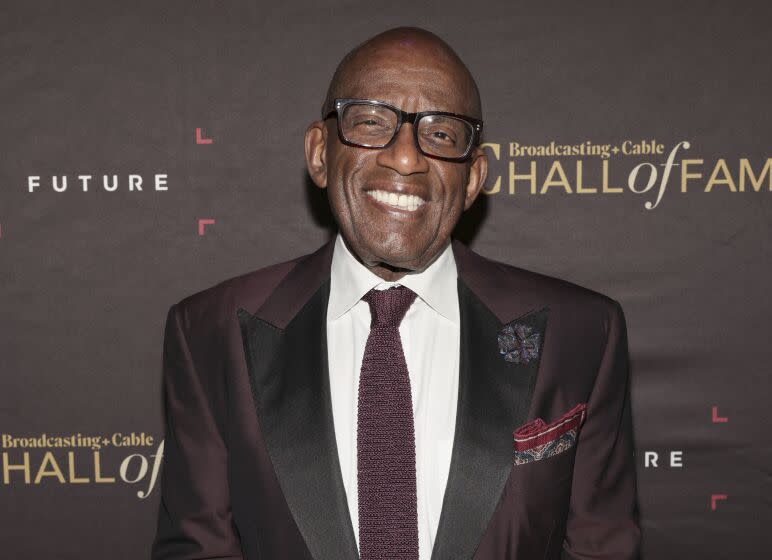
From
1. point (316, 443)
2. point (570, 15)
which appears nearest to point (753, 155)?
point (570, 15)

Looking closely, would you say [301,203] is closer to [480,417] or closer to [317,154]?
[317,154]

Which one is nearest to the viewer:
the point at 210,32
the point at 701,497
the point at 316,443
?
the point at 316,443

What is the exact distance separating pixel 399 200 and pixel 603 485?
2.02 feet

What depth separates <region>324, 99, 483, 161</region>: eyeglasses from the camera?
1.10m

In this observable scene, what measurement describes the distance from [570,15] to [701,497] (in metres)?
1.32

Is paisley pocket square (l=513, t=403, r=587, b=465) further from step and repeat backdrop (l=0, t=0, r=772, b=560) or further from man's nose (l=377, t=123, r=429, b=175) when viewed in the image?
step and repeat backdrop (l=0, t=0, r=772, b=560)

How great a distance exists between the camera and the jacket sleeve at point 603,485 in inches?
50.1

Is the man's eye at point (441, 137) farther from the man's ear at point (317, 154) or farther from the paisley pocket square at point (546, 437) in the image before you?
the paisley pocket square at point (546, 437)

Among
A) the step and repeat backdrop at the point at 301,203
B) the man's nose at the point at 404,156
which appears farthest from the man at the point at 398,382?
the step and repeat backdrop at the point at 301,203

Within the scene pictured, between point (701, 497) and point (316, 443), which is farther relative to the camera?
point (701, 497)

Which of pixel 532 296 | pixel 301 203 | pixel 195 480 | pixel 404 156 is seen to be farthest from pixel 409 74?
pixel 301 203

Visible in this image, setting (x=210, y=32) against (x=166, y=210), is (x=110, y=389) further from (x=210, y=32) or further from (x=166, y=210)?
(x=210, y=32)

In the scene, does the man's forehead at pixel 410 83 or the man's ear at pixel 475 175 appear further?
the man's ear at pixel 475 175

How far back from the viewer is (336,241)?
1.34 meters
